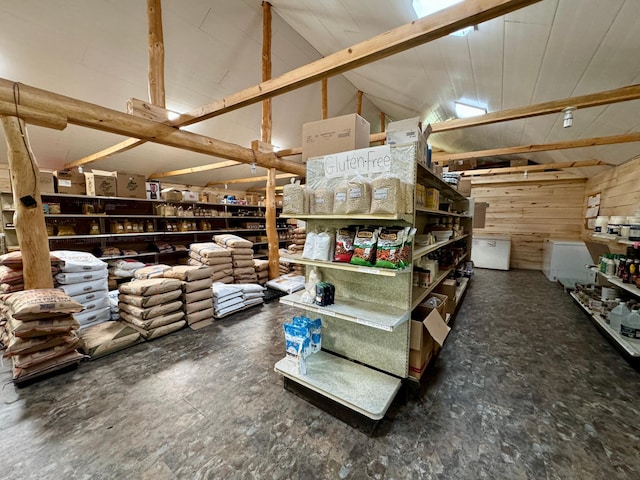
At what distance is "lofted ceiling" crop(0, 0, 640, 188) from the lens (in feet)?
6.43

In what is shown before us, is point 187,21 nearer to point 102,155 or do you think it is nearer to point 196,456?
point 102,155

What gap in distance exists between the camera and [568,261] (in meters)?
5.25

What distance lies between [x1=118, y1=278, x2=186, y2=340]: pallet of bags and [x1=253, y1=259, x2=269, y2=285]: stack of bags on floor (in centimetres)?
184

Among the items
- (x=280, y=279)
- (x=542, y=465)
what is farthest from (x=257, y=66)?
(x=542, y=465)

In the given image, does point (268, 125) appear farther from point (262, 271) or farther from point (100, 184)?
point (100, 184)

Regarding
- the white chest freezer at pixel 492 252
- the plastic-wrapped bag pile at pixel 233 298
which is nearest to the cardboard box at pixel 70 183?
the plastic-wrapped bag pile at pixel 233 298

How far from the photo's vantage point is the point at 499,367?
232 cm

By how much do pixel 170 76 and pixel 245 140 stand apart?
215 centimetres

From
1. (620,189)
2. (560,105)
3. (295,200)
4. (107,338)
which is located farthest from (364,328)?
(620,189)

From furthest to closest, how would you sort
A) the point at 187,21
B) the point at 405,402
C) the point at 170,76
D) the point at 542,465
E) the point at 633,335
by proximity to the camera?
the point at 170,76, the point at 187,21, the point at 633,335, the point at 405,402, the point at 542,465

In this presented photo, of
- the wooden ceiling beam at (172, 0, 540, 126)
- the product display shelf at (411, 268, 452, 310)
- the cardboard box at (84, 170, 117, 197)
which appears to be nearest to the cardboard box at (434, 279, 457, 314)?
the product display shelf at (411, 268, 452, 310)

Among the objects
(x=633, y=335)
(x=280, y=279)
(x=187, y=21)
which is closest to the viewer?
(x=633, y=335)

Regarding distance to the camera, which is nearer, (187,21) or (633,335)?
(633,335)

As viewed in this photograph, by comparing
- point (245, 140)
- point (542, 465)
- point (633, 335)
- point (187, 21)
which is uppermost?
point (187, 21)
